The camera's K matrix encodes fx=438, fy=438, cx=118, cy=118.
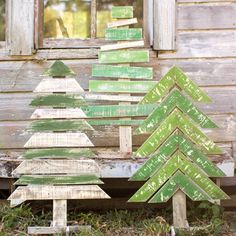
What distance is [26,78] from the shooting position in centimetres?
369

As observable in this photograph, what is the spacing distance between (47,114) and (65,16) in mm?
1162

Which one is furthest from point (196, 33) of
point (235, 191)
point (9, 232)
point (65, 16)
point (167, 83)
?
point (9, 232)

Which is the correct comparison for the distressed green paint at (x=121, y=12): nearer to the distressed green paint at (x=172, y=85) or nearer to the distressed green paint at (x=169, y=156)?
the distressed green paint at (x=172, y=85)

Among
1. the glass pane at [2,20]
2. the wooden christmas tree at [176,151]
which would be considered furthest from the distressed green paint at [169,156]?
the glass pane at [2,20]

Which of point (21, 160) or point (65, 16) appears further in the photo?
point (65, 16)

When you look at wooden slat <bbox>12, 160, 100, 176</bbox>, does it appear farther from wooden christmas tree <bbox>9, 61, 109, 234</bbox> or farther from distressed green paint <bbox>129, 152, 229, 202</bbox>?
distressed green paint <bbox>129, 152, 229, 202</bbox>

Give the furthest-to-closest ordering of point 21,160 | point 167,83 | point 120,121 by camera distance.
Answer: point 120,121, point 21,160, point 167,83

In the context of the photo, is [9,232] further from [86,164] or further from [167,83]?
[167,83]

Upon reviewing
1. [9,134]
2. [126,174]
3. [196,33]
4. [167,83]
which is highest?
[196,33]

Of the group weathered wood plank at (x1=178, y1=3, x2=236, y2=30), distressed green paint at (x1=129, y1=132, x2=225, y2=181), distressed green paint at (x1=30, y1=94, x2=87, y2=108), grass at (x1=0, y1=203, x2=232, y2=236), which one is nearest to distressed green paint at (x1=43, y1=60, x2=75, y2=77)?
distressed green paint at (x1=30, y1=94, x2=87, y2=108)

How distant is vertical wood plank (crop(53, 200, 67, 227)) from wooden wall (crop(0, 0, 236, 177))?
83 centimetres

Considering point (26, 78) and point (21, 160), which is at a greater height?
point (26, 78)

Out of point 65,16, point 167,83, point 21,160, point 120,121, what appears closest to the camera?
point 167,83

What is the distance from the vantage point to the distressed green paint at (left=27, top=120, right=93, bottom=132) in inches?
119
